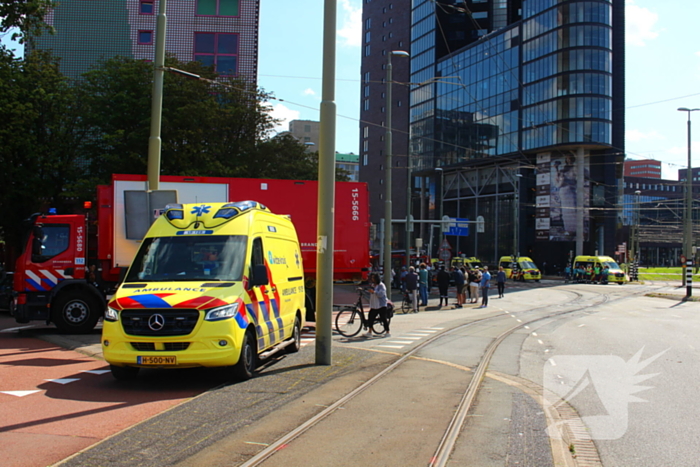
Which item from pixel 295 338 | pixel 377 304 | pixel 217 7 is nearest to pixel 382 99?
pixel 217 7

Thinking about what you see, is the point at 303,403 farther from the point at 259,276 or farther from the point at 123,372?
the point at 123,372

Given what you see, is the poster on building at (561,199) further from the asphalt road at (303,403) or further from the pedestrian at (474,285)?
the asphalt road at (303,403)

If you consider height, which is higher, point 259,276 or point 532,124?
point 532,124

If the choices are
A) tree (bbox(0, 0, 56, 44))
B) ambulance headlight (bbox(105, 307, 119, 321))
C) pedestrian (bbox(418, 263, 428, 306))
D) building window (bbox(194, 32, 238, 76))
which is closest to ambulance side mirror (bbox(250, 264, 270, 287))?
ambulance headlight (bbox(105, 307, 119, 321))

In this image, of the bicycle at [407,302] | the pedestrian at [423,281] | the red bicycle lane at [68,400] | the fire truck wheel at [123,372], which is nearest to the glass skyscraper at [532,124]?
the pedestrian at [423,281]

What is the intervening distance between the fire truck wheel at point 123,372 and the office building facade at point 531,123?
161 ft

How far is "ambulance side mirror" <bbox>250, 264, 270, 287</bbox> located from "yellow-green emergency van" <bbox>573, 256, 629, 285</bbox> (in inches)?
1806

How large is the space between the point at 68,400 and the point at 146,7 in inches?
1498

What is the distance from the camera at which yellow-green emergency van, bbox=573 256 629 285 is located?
4934 centimetres

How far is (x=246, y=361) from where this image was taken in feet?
28.3

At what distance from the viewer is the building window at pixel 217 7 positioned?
132ft

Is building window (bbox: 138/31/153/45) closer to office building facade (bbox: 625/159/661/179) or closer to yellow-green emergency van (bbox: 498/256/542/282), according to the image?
yellow-green emergency van (bbox: 498/256/542/282)

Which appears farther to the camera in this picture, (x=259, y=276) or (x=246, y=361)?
(x=259, y=276)

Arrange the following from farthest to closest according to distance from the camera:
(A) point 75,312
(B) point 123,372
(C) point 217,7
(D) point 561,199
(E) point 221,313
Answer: (D) point 561,199 < (C) point 217,7 < (A) point 75,312 < (B) point 123,372 < (E) point 221,313
